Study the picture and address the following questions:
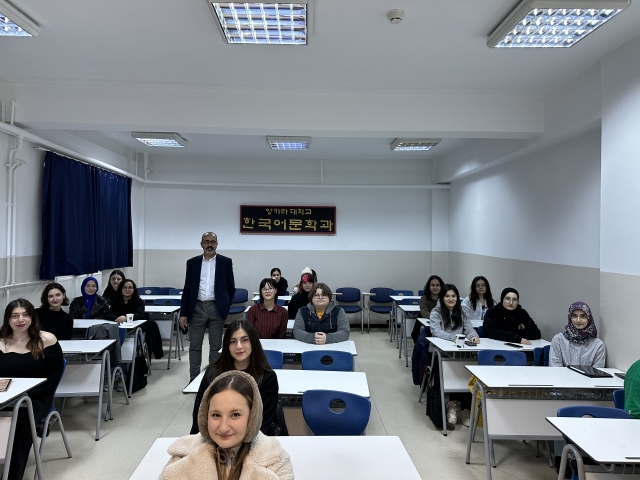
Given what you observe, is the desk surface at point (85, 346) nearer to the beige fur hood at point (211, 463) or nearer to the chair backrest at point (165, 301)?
the beige fur hood at point (211, 463)

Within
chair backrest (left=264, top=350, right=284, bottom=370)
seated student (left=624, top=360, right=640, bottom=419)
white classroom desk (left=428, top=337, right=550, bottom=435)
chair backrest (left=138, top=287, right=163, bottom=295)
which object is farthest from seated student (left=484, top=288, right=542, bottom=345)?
chair backrest (left=138, top=287, right=163, bottom=295)

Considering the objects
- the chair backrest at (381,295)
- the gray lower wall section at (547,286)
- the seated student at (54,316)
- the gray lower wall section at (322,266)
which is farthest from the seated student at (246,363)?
the gray lower wall section at (322,266)

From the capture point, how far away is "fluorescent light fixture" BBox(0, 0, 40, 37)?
3107 mm

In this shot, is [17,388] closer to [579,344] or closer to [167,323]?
[167,323]

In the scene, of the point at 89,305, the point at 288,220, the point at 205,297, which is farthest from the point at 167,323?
the point at 288,220

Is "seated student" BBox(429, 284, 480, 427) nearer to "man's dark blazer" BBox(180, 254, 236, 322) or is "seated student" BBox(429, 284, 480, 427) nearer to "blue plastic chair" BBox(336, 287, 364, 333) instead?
"man's dark blazer" BBox(180, 254, 236, 322)

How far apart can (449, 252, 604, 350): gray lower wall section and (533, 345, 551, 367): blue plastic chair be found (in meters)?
0.49

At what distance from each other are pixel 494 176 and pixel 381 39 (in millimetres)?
3973

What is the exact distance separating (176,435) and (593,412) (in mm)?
3239

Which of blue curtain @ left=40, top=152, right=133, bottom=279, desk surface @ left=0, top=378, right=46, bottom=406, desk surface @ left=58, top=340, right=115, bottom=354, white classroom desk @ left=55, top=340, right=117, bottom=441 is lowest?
white classroom desk @ left=55, top=340, right=117, bottom=441

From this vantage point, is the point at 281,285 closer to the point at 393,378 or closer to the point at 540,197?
the point at 393,378

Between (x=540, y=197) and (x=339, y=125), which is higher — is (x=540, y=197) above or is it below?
below

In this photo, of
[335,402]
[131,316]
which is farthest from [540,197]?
[131,316]

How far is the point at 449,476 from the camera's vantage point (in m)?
3.38
